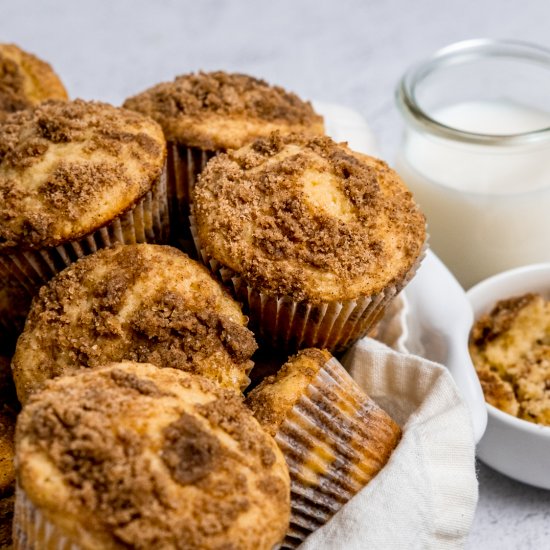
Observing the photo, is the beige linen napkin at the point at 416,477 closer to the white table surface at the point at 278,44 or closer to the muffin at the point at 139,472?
the muffin at the point at 139,472

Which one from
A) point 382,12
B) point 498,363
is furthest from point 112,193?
point 382,12

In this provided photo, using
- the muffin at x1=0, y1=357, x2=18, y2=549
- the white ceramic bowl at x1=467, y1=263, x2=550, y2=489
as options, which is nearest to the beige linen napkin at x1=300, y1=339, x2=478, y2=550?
the white ceramic bowl at x1=467, y1=263, x2=550, y2=489

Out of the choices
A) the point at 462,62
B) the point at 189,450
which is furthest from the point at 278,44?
the point at 189,450

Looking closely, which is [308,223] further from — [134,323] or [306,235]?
[134,323]

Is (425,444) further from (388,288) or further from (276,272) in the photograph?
(276,272)

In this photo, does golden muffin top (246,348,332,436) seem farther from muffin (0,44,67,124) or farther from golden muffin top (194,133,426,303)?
muffin (0,44,67,124)

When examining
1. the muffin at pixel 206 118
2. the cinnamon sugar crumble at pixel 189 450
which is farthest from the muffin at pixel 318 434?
the muffin at pixel 206 118
